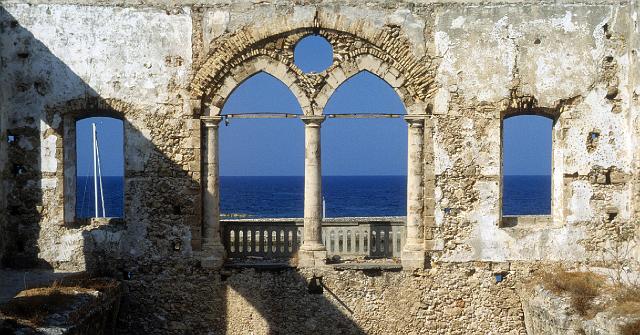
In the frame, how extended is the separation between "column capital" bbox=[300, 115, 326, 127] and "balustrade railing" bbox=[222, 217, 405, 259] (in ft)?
7.00

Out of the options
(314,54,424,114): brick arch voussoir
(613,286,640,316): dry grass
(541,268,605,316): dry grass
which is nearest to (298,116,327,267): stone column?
(314,54,424,114): brick arch voussoir

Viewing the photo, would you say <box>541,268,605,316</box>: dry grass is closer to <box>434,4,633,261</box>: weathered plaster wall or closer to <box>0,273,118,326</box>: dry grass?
<box>434,4,633,261</box>: weathered plaster wall

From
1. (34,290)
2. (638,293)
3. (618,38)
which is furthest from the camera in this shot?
(618,38)

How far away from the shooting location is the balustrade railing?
504 inches

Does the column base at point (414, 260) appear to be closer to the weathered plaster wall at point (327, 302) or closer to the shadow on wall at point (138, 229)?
the weathered plaster wall at point (327, 302)

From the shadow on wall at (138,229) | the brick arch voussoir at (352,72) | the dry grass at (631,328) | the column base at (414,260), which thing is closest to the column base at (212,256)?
the shadow on wall at (138,229)

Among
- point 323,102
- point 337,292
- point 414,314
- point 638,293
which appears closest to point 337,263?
point 337,292

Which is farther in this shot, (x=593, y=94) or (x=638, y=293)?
(x=593, y=94)

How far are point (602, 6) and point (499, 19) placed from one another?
6.04 ft

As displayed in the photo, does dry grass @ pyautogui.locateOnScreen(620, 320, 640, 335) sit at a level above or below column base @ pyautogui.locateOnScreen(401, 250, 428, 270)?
below

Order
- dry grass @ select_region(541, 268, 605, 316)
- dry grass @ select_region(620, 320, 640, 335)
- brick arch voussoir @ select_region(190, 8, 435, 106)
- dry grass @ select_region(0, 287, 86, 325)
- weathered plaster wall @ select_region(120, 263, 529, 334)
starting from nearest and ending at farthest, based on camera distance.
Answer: dry grass @ select_region(620, 320, 640, 335) → dry grass @ select_region(0, 287, 86, 325) → dry grass @ select_region(541, 268, 605, 316) → brick arch voussoir @ select_region(190, 8, 435, 106) → weathered plaster wall @ select_region(120, 263, 529, 334)

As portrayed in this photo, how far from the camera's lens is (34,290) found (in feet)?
34.6

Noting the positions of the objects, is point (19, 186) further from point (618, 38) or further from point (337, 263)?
point (618, 38)

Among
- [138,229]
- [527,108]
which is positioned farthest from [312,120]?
[527,108]
